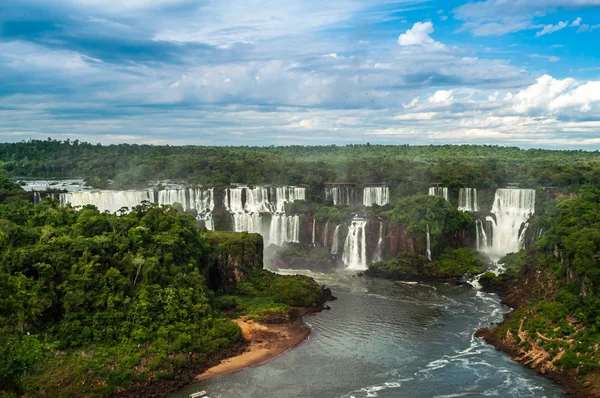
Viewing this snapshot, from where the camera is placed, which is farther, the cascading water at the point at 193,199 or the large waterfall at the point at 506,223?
the cascading water at the point at 193,199

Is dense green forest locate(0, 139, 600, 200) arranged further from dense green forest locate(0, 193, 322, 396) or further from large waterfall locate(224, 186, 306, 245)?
dense green forest locate(0, 193, 322, 396)

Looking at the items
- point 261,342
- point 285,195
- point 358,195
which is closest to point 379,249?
point 358,195

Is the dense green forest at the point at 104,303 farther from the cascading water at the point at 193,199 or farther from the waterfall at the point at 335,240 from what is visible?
the cascading water at the point at 193,199

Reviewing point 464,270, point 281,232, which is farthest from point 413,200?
point 281,232

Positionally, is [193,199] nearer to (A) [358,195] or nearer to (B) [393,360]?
(A) [358,195]

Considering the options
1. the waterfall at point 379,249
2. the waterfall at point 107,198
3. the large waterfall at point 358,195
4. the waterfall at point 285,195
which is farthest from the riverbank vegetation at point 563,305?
the waterfall at point 107,198

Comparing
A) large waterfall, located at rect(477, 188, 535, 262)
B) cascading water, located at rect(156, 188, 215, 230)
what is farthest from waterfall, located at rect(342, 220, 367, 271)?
cascading water, located at rect(156, 188, 215, 230)
